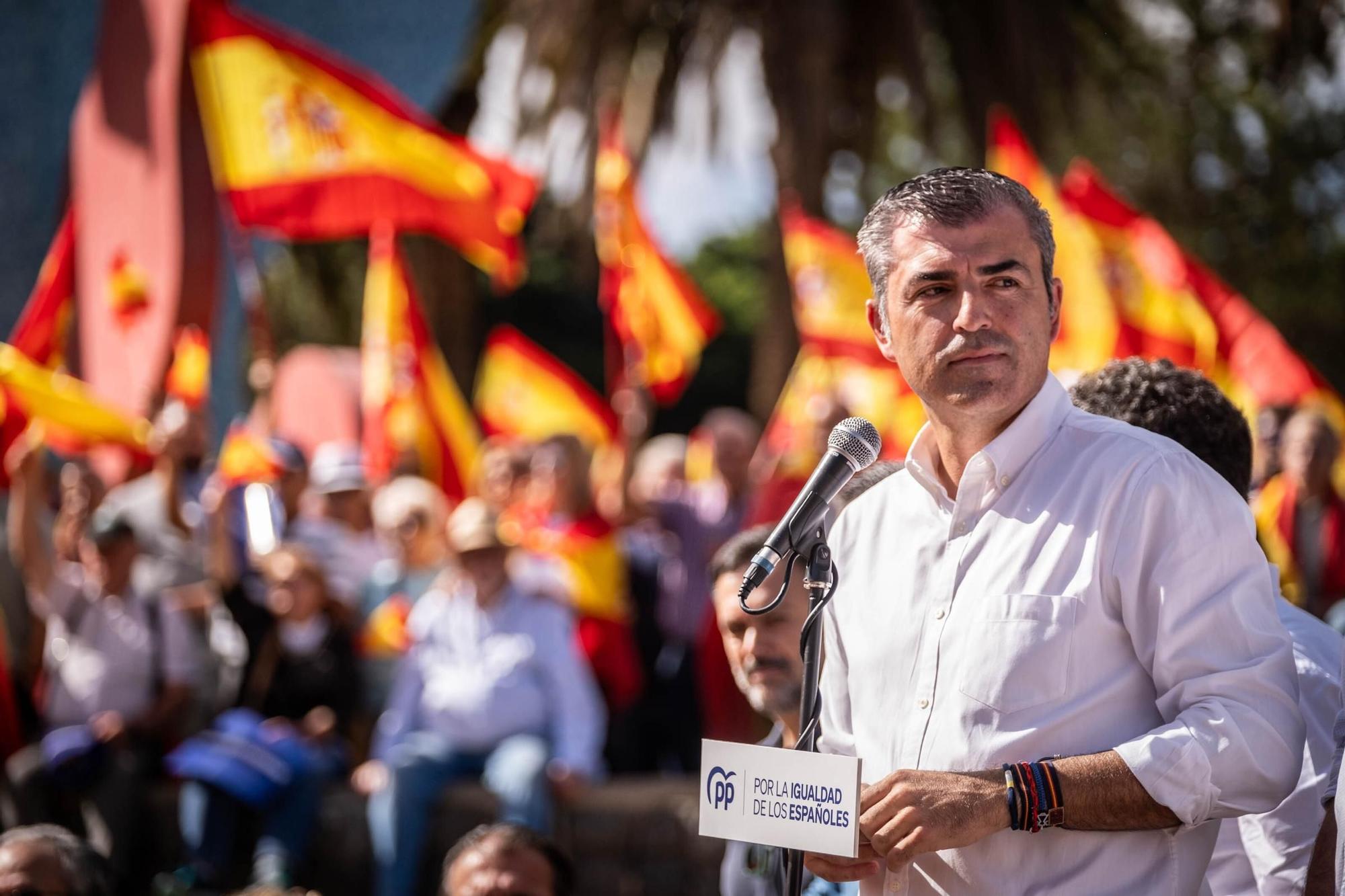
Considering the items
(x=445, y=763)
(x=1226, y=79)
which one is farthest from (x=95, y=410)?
(x=1226, y=79)

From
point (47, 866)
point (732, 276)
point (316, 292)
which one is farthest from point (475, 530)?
point (732, 276)

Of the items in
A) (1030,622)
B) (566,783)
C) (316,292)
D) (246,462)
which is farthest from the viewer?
(316,292)

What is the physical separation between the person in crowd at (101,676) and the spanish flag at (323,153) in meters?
1.73

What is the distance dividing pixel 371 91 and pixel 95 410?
6.70 ft

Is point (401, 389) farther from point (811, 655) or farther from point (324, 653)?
point (811, 655)

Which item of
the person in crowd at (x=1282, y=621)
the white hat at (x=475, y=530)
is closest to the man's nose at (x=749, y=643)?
the person in crowd at (x=1282, y=621)

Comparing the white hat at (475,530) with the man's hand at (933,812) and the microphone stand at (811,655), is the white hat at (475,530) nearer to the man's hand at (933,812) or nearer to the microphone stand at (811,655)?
the microphone stand at (811,655)

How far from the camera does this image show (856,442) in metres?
2.36

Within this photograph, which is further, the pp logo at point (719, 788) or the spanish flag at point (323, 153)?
the spanish flag at point (323, 153)

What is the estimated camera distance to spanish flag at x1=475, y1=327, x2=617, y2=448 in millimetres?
10148

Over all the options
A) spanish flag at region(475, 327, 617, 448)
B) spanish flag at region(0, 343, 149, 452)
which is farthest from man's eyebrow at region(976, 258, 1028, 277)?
spanish flag at region(475, 327, 617, 448)

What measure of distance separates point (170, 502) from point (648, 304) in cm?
324

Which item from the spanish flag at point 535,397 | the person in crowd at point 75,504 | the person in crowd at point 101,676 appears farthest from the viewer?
the spanish flag at point 535,397

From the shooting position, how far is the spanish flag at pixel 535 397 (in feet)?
33.3
